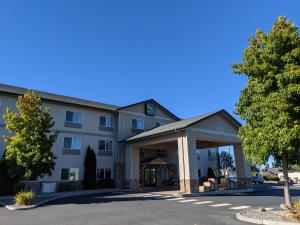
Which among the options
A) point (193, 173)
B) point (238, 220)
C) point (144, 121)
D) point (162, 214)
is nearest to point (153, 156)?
point (144, 121)

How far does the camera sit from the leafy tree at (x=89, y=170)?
2666 cm

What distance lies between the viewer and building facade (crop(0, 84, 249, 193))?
904 inches

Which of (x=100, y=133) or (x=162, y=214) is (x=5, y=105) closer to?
(x=100, y=133)

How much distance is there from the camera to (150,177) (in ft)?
103

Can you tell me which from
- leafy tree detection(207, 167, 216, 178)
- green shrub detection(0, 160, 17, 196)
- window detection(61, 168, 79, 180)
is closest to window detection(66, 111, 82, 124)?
window detection(61, 168, 79, 180)

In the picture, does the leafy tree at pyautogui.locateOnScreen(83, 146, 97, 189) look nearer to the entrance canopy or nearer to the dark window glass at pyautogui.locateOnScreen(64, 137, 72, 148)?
the dark window glass at pyautogui.locateOnScreen(64, 137, 72, 148)

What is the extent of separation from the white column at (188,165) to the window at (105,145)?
10040 mm

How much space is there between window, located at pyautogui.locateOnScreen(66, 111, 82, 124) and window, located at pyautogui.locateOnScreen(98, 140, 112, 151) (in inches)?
129

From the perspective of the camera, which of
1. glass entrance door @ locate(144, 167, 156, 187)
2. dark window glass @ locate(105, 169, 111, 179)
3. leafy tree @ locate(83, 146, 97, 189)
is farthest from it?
glass entrance door @ locate(144, 167, 156, 187)

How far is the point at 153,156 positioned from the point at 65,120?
11.1m

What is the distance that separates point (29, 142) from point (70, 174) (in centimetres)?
859

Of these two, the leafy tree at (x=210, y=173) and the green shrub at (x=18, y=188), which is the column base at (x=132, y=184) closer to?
the green shrub at (x=18, y=188)

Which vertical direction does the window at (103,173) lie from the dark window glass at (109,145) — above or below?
below

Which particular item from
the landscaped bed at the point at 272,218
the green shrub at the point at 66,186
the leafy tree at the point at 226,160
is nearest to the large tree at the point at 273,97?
the landscaped bed at the point at 272,218
